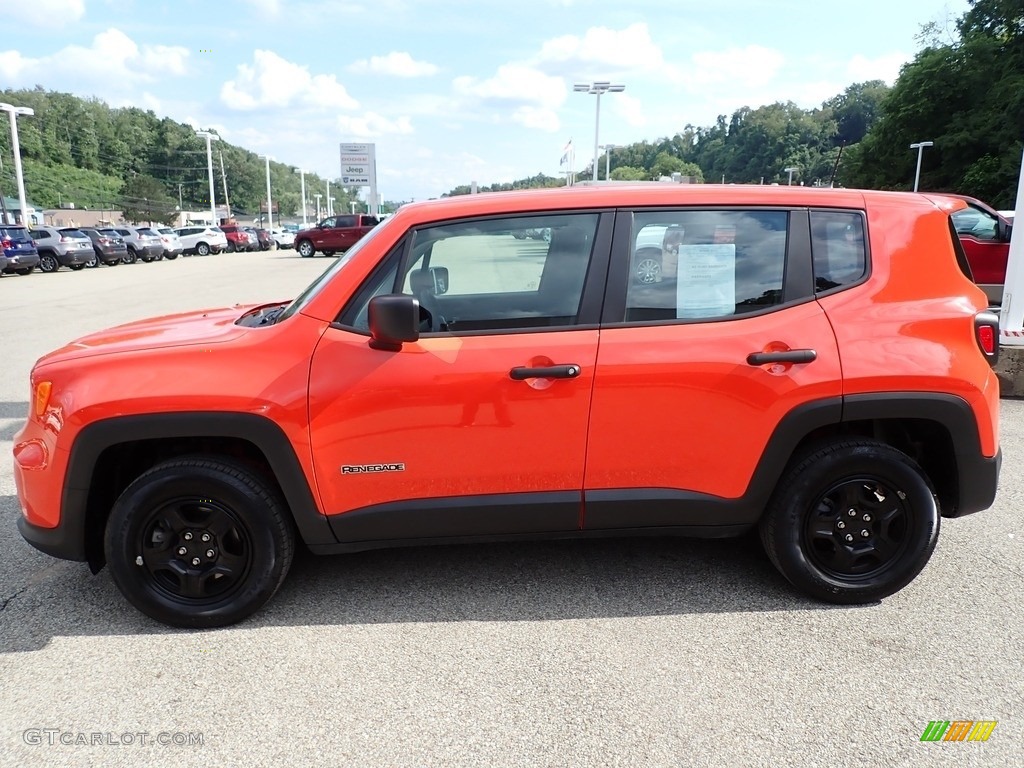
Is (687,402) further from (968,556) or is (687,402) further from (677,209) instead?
(968,556)

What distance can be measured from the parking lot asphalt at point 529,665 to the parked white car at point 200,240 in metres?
42.0

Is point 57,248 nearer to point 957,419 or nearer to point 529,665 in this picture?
point 529,665

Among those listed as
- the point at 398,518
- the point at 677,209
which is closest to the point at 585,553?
the point at 398,518

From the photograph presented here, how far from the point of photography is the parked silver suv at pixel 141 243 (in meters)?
32.8

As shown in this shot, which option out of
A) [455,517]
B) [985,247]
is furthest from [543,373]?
[985,247]

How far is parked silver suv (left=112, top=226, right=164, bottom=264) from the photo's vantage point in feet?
108

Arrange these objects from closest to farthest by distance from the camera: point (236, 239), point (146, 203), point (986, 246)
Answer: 1. point (986, 246)
2. point (236, 239)
3. point (146, 203)

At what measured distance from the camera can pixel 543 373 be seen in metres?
2.94

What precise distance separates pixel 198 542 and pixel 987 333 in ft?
11.4

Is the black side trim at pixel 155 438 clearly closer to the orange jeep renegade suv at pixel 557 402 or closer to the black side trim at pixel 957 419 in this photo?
the orange jeep renegade suv at pixel 557 402

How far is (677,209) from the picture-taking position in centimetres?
316

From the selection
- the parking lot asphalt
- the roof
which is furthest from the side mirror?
the parking lot asphalt

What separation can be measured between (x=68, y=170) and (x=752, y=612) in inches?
4861

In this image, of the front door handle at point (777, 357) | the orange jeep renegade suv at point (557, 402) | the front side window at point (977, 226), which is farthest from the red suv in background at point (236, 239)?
the front door handle at point (777, 357)
